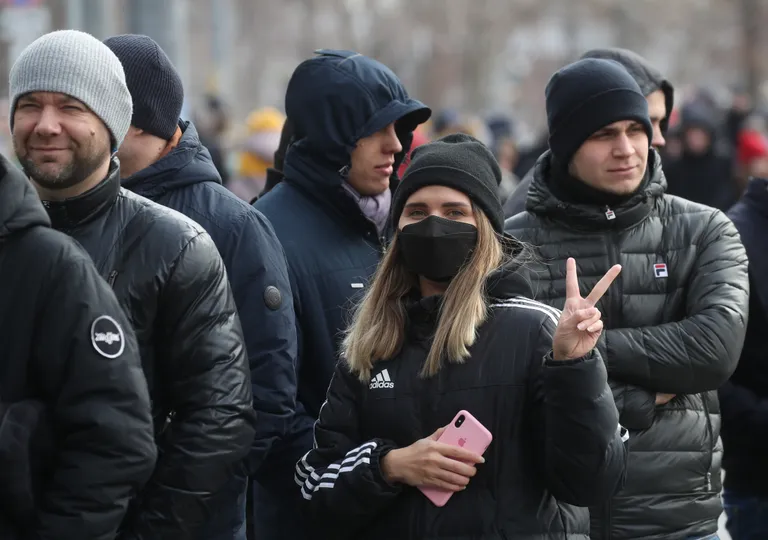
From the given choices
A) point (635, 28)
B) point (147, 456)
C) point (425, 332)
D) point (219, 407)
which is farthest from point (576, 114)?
point (635, 28)

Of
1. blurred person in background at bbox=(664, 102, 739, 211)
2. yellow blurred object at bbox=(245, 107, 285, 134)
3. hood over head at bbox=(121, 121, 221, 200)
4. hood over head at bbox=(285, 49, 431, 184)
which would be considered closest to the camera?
hood over head at bbox=(121, 121, 221, 200)

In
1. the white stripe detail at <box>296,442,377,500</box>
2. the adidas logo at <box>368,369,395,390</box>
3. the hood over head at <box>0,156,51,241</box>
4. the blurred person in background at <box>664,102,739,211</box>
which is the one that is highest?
the hood over head at <box>0,156,51,241</box>

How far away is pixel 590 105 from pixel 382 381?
59.7 inches

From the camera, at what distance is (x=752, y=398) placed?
223 inches

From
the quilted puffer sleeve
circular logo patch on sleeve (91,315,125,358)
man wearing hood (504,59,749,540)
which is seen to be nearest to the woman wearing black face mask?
man wearing hood (504,59,749,540)

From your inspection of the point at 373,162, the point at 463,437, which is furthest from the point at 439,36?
the point at 463,437

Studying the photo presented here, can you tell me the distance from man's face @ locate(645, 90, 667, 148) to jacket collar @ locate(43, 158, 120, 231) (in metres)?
2.73

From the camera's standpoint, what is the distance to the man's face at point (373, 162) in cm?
546

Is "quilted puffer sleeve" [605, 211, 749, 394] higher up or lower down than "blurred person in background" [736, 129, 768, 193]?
higher up

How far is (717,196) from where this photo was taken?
14766 mm

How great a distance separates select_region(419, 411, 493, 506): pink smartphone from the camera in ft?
12.9

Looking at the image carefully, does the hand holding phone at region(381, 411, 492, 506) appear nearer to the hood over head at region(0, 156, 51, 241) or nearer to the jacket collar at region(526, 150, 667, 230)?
the hood over head at region(0, 156, 51, 241)

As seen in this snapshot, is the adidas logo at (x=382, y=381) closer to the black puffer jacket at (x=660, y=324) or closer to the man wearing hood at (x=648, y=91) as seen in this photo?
the black puffer jacket at (x=660, y=324)

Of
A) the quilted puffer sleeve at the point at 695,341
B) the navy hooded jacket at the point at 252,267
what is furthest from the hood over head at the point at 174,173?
the quilted puffer sleeve at the point at 695,341
